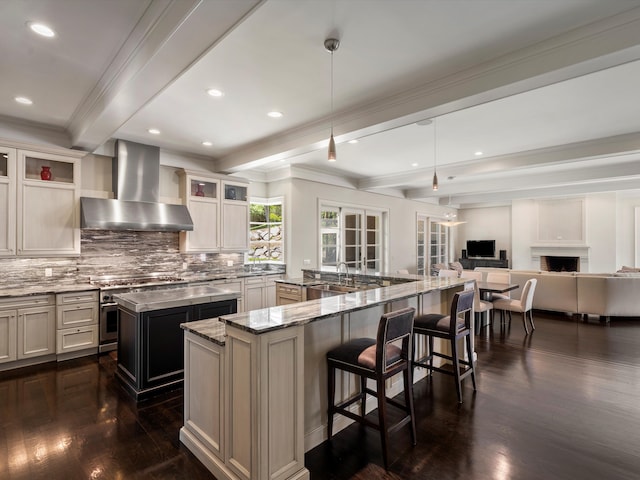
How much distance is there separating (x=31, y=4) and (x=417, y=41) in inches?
100

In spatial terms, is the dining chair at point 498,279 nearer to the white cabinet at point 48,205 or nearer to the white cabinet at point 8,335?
the white cabinet at point 48,205

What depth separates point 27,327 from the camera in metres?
3.93

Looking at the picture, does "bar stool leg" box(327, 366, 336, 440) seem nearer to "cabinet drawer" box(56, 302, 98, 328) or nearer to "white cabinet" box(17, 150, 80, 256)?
"cabinet drawer" box(56, 302, 98, 328)

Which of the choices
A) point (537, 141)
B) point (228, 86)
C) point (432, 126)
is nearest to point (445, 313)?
point (432, 126)

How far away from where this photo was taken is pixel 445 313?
4.00 metres

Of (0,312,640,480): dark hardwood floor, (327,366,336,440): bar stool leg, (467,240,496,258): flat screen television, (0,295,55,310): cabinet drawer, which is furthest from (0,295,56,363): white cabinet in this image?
(467,240,496,258): flat screen television

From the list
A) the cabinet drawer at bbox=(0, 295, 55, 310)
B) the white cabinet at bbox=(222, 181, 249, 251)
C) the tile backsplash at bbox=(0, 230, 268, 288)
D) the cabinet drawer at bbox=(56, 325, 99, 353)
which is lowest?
the cabinet drawer at bbox=(56, 325, 99, 353)

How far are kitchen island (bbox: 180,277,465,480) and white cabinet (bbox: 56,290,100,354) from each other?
2.71 meters

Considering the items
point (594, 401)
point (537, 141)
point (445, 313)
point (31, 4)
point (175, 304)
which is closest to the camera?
point (31, 4)

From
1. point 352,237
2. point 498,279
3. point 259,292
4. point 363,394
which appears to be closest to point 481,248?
point 498,279

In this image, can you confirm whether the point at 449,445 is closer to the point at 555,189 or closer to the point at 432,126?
the point at 432,126

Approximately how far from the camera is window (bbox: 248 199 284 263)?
22.2 feet

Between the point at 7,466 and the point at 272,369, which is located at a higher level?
the point at 272,369

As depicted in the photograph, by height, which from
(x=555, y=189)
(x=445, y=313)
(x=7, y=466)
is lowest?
(x=7, y=466)
